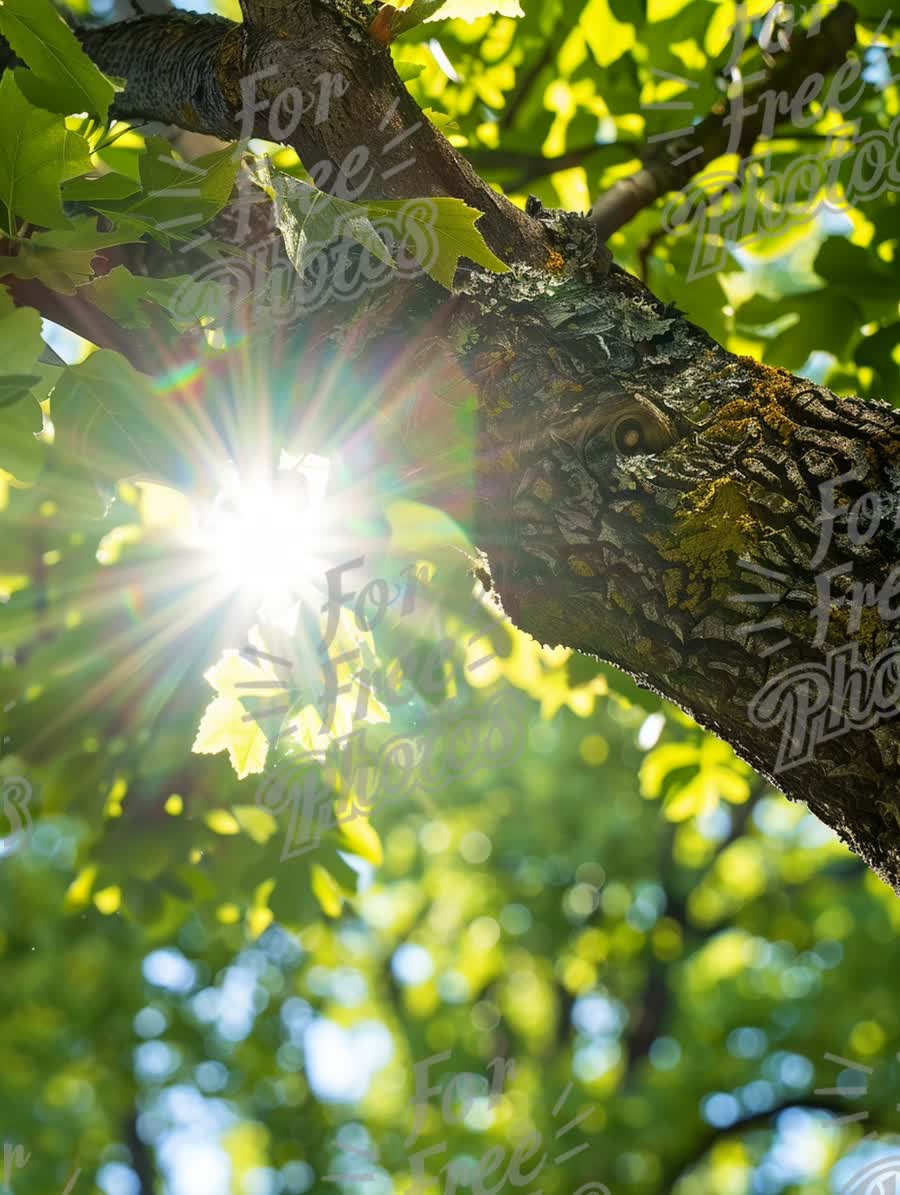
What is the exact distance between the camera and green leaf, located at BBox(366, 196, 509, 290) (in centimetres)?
113

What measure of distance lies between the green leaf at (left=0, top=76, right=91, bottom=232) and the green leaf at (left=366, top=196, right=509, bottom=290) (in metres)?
0.40

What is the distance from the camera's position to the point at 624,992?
853 cm

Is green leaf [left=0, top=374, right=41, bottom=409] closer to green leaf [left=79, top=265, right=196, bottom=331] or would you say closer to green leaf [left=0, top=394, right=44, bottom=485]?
green leaf [left=0, top=394, right=44, bottom=485]

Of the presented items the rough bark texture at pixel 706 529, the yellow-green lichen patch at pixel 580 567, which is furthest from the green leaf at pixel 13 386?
the yellow-green lichen patch at pixel 580 567

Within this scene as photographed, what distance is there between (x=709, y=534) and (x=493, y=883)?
8.22m

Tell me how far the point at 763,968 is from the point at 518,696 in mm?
4873

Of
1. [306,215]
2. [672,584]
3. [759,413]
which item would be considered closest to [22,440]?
[306,215]

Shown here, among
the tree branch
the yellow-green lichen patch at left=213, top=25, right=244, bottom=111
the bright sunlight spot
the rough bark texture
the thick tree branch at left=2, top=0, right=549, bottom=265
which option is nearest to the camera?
the rough bark texture

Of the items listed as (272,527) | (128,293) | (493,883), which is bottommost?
(493,883)

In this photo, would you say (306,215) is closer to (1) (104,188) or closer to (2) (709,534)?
(1) (104,188)

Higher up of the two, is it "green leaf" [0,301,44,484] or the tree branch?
the tree branch

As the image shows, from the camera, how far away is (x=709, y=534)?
1137mm

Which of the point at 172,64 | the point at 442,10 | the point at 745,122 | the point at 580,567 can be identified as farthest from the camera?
the point at 745,122

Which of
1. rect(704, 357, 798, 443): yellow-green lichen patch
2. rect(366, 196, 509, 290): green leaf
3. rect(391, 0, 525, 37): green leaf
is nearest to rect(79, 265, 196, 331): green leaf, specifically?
rect(366, 196, 509, 290): green leaf
